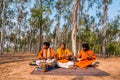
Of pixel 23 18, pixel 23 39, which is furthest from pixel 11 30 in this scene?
pixel 23 39

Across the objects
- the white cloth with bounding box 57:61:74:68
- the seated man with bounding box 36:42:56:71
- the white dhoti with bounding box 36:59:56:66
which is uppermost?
the seated man with bounding box 36:42:56:71

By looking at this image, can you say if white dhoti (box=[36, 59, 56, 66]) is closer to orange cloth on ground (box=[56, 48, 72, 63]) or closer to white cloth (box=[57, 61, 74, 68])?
white cloth (box=[57, 61, 74, 68])

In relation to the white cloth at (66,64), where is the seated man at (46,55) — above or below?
above

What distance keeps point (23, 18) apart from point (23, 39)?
11211 millimetres

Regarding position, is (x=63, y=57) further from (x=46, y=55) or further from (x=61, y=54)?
(x=46, y=55)

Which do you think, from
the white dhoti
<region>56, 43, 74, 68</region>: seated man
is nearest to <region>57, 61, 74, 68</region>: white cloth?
<region>56, 43, 74, 68</region>: seated man

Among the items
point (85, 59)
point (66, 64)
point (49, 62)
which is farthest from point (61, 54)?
point (49, 62)

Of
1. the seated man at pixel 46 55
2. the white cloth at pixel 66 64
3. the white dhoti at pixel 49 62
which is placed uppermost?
the seated man at pixel 46 55

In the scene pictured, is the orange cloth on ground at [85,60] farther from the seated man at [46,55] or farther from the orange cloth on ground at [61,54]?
the seated man at [46,55]

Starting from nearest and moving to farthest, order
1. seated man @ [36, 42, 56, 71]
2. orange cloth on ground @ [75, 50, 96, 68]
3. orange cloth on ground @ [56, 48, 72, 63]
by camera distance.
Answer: seated man @ [36, 42, 56, 71], orange cloth on ground @ [75, 50, 96, 68], orange cloth on ground @ [56, 48, 72, 63]

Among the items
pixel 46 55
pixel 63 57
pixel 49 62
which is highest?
pixel 46 55

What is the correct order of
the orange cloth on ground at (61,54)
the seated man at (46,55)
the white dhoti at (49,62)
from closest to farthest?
the white dhoti at (49,62), the seated man at (46,55), the orange cloth on ground at (61,54)

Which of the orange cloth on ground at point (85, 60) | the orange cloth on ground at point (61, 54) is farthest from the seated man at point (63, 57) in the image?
the orange cloth on ground at point (85, 60)

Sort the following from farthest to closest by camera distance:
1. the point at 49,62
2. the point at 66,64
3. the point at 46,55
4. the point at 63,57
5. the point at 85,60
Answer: the point at 63,57 → the point at 85,60 → the point at 46,55 → the point at 66,64 → the point at 49,62
